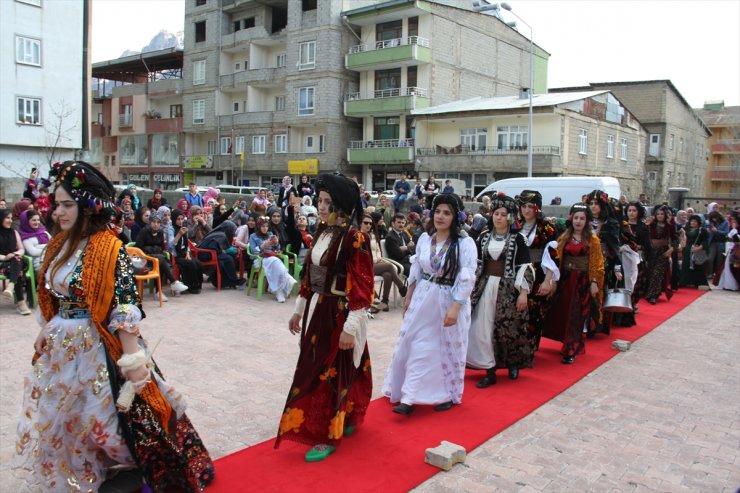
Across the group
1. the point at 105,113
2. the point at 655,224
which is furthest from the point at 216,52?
the point at 655,224

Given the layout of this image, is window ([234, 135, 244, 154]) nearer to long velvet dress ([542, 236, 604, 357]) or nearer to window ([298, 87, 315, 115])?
window ([298, 87, 315, 115])

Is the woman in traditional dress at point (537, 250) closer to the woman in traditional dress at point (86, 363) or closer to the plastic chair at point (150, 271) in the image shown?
the woman in traditional dress at point (86, 363)

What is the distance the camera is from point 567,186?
19375 millimetres

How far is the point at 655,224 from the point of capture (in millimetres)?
11477

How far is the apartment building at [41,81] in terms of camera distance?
1055 inches

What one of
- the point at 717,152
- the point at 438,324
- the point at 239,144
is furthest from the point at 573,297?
the point at 717,152

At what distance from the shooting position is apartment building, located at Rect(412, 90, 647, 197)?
2964 cm

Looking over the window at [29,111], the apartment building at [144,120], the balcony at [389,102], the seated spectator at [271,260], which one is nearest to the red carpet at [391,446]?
the seated spectator at [271,260]

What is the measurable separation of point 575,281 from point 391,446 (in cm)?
357

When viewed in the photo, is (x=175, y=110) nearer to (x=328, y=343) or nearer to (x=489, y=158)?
(x=489, y=158)

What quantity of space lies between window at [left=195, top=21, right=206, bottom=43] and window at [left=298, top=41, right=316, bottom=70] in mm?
9865

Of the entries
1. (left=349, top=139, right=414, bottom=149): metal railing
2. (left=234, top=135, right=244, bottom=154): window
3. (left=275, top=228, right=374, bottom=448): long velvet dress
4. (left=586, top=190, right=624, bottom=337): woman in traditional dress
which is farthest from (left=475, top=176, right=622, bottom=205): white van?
(left=234, top=135, right=244, bottom=154): window

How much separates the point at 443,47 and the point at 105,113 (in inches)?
1143

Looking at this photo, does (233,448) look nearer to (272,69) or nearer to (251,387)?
(251,387)
